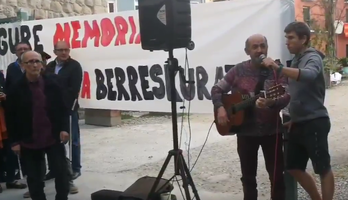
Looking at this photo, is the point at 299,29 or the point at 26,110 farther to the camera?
the point at 26,110

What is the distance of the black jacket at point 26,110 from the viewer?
4.71m

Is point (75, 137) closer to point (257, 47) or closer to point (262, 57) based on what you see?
point (257, 47)

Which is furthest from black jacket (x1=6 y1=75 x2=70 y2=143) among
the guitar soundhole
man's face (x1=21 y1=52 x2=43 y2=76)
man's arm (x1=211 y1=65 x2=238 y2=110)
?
the guitar soundhole

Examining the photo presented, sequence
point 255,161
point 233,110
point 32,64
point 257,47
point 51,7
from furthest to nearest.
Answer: point 51,7 → point 32,64 → point 255,161 → point 233,110 → point 257,47

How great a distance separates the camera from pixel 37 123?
186 inches

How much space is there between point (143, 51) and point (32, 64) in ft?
5.89

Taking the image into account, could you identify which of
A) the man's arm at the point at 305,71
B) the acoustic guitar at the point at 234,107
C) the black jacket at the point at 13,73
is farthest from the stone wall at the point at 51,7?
the man's arm at the point at 305,71

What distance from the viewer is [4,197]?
5859 mm

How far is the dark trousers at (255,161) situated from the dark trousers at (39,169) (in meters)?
1.72

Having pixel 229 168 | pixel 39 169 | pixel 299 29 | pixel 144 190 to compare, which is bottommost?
pixel 229 168

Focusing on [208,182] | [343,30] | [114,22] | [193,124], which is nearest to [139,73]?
[114,22]

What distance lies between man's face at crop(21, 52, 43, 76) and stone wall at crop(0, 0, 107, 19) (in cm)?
621

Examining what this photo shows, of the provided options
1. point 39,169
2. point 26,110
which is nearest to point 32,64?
point 26,110

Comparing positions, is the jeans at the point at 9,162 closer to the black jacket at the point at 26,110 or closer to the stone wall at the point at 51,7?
→ the black jacket at the point at 26,110
